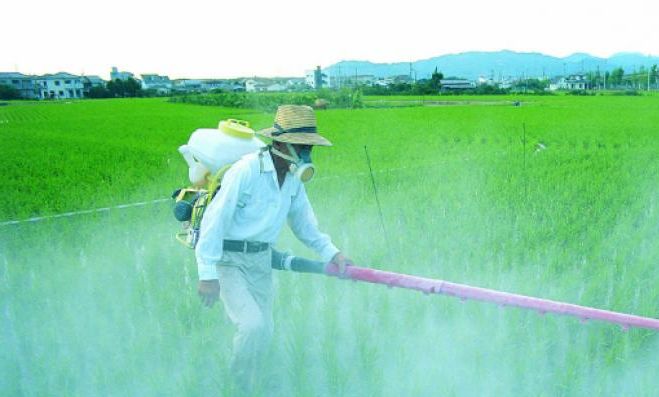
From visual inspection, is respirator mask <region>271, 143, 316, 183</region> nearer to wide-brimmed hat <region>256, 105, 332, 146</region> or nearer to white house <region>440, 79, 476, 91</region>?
wide-brimmed hat <region>256, 105, 332, 146</region>

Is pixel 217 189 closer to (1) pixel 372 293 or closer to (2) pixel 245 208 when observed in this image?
(2) pixel 245 208

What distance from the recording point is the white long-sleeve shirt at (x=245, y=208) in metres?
1.98

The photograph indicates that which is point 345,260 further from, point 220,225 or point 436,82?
point 436,82

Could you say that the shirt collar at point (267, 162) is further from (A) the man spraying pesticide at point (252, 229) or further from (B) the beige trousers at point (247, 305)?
(B) the beige trousers at point (247, 305)

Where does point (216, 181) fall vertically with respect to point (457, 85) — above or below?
below

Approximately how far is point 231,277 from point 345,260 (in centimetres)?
43

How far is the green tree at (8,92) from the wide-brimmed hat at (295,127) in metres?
10.6

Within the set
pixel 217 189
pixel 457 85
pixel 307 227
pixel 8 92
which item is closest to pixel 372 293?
pixel 307 227

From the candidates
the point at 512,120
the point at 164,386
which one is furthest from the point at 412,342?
the point at 512,120

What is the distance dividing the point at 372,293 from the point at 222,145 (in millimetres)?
1195

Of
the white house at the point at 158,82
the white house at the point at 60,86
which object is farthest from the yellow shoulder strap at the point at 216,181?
the white house at the point at 158,82

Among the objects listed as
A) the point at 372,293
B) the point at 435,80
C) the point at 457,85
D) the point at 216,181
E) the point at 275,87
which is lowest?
the point at 372,293

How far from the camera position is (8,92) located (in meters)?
11.2

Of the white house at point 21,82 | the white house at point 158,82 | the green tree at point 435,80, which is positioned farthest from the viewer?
the green tree at point 435,80
